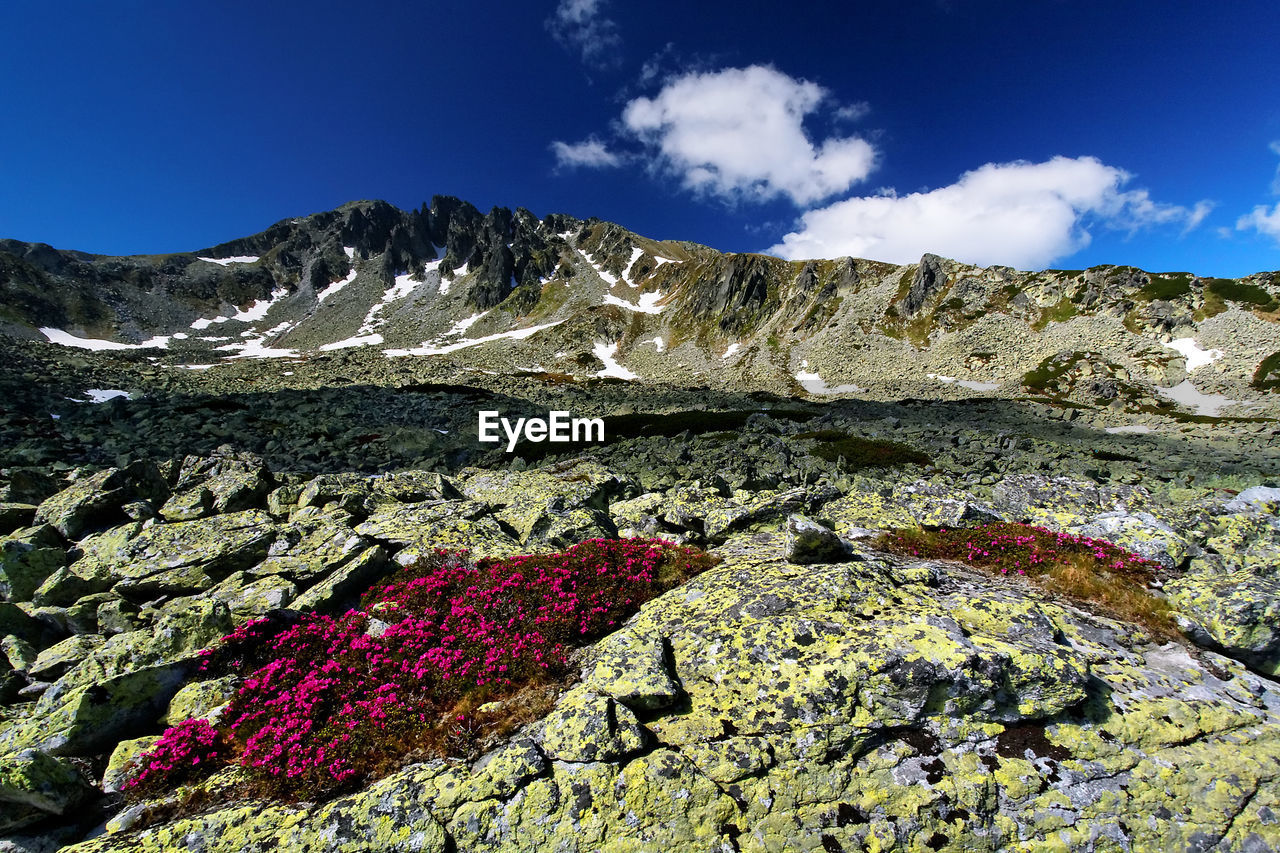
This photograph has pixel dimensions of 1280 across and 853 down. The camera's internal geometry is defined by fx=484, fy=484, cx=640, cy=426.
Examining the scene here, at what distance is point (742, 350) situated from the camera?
13675cm

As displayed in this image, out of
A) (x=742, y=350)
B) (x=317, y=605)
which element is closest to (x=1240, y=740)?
(x=317, y=605)

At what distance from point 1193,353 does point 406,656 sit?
13056 cm

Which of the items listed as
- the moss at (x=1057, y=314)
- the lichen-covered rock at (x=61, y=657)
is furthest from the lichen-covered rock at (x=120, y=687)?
the moss at (x=1057, y=314)

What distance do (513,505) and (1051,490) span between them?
56.0ft

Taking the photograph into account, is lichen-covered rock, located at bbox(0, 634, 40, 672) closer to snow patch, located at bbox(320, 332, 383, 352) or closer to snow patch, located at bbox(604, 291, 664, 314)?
snow patch, located at bbox(320, 332, 383, 352)

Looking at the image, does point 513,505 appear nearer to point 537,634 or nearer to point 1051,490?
point 537,634

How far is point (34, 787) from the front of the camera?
19.8 feet

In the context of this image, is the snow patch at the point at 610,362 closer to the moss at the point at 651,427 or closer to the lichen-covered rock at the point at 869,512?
the moss at the point at 651,427

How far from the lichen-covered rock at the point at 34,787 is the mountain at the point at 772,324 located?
9532 cm

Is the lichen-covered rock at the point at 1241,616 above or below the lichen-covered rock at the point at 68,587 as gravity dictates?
above

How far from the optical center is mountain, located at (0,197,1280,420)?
3452 inches

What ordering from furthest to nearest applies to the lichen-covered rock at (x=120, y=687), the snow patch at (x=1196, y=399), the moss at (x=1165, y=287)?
the moss at (x=1165, y=287) < the snow patch at (x=1196, y=399) < the lichen-covered rock at (x=120, y=687)

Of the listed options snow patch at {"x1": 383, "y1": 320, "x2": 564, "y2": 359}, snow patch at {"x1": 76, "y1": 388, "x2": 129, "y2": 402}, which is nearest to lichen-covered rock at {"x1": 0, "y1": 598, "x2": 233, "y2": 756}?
snow patch at {"x1": 76, "y1": 388, "x2": 129, "y2": 402}

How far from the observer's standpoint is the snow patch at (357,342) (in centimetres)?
15638
